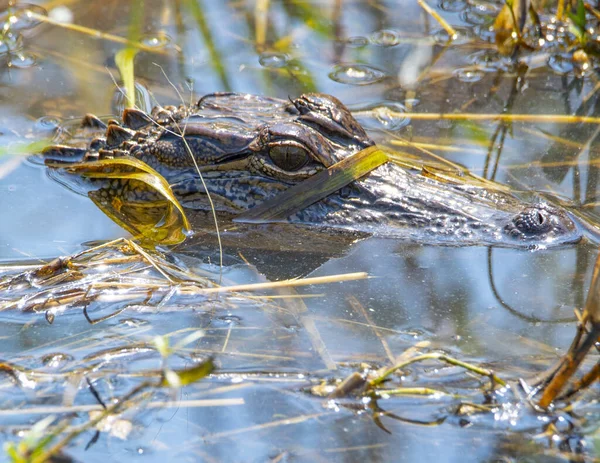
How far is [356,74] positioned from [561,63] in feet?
5.83

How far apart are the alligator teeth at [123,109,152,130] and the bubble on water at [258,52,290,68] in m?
1.97

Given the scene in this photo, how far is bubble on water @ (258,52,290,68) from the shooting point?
6.50m

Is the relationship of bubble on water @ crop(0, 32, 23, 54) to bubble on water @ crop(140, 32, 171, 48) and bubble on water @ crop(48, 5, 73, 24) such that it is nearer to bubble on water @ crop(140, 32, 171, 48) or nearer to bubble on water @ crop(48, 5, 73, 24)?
bubble on water @ crop(48, 5, 73, 24)

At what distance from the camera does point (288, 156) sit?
430 cm

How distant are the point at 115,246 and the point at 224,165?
0.79 meters

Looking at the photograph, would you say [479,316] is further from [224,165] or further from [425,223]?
[224,165]

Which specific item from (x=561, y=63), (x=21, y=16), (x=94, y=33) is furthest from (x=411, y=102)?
(x=21, y=16)

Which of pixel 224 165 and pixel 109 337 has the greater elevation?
pixel 224 165

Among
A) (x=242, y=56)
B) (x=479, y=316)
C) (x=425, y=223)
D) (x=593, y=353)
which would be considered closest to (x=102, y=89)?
(x=242, y=56)

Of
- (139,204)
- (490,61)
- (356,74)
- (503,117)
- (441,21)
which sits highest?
(441,21)

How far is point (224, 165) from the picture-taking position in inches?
175

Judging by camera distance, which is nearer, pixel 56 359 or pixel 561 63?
pixel 56 359

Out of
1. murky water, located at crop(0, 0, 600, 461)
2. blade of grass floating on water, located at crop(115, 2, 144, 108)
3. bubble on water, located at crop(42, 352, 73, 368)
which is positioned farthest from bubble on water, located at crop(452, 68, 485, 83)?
bubble on water, located at crop(42, 352, 73, 368)

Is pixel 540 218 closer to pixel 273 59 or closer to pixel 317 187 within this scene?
pixel 317 187
